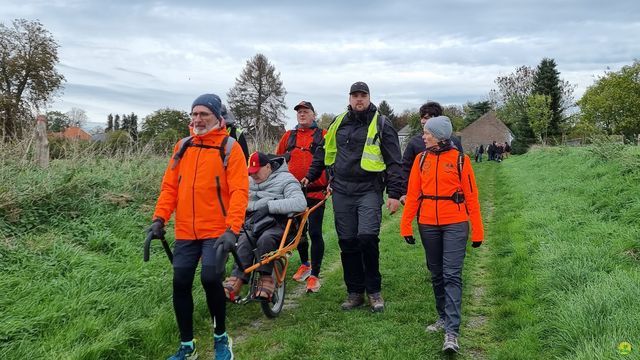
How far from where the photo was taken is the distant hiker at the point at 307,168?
6.38 meters

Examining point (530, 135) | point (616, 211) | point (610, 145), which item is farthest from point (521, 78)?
point (616, 211)

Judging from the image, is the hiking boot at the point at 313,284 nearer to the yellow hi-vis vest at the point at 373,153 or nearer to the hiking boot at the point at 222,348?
the yellow hi-vis vest at the point at 373,153

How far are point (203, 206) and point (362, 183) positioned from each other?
6.28 ft

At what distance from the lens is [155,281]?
5.43m

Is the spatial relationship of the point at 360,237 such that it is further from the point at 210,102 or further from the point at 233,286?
the point at 210,102

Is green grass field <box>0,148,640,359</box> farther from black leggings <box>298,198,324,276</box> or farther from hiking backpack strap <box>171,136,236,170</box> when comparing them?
hiking backpack strap <box>171,136,236,170</box>

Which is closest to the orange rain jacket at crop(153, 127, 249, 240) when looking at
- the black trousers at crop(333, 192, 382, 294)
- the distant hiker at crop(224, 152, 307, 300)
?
the distant hiker at crop(224, 152, 307, 300)

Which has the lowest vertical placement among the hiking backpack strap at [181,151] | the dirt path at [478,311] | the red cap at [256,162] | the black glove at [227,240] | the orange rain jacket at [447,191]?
the dirt path at [478,311]

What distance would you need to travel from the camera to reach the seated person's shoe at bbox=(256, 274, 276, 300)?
473 centimetres

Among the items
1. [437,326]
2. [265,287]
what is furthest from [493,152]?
[265,287]

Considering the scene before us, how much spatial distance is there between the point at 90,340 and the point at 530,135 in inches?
2259

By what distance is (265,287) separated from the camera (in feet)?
15.8

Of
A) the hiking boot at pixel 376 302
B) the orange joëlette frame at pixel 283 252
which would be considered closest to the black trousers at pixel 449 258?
the hiking boot at pixel 376 302

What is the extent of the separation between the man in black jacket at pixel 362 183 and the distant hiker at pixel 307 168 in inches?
37.5
